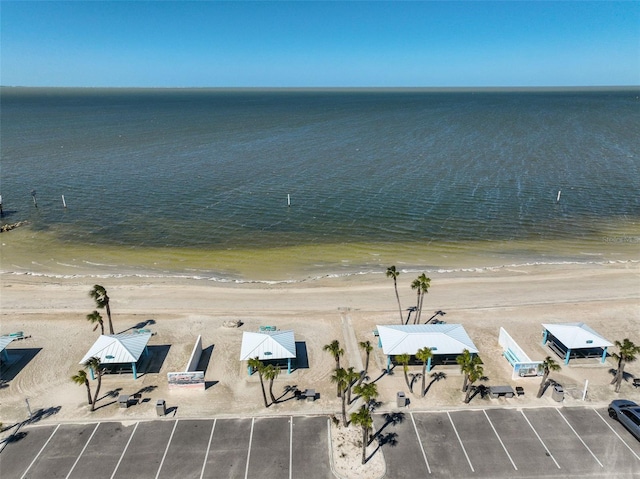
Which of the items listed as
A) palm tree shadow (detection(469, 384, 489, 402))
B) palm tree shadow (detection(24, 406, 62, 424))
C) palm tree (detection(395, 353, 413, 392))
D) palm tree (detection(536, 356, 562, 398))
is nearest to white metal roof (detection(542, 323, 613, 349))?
A: palm tree (detection(536, 356, 562, 398))

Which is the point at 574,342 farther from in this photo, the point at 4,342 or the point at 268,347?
the point at 4,342

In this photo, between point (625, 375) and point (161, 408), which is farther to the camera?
point (625, 375)

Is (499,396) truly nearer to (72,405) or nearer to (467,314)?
(467,314)

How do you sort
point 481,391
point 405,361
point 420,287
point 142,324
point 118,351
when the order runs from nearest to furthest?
point 405,361
point 481,391
point 118,351
point 420,287
point 142,324

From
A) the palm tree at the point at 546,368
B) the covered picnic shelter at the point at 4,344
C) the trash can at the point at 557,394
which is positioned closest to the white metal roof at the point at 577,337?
the palm tree at the point at 546,368

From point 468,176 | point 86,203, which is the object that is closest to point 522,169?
point 468,176

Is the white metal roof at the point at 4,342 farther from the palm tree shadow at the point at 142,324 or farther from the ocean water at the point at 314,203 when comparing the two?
the ocean water at the point at 314,203

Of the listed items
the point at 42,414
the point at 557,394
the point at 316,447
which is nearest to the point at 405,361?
the point at 316,447

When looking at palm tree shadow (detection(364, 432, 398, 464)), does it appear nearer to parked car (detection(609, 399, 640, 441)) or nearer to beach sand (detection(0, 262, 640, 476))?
beach sand (detection(0, 262, 640, 476))
